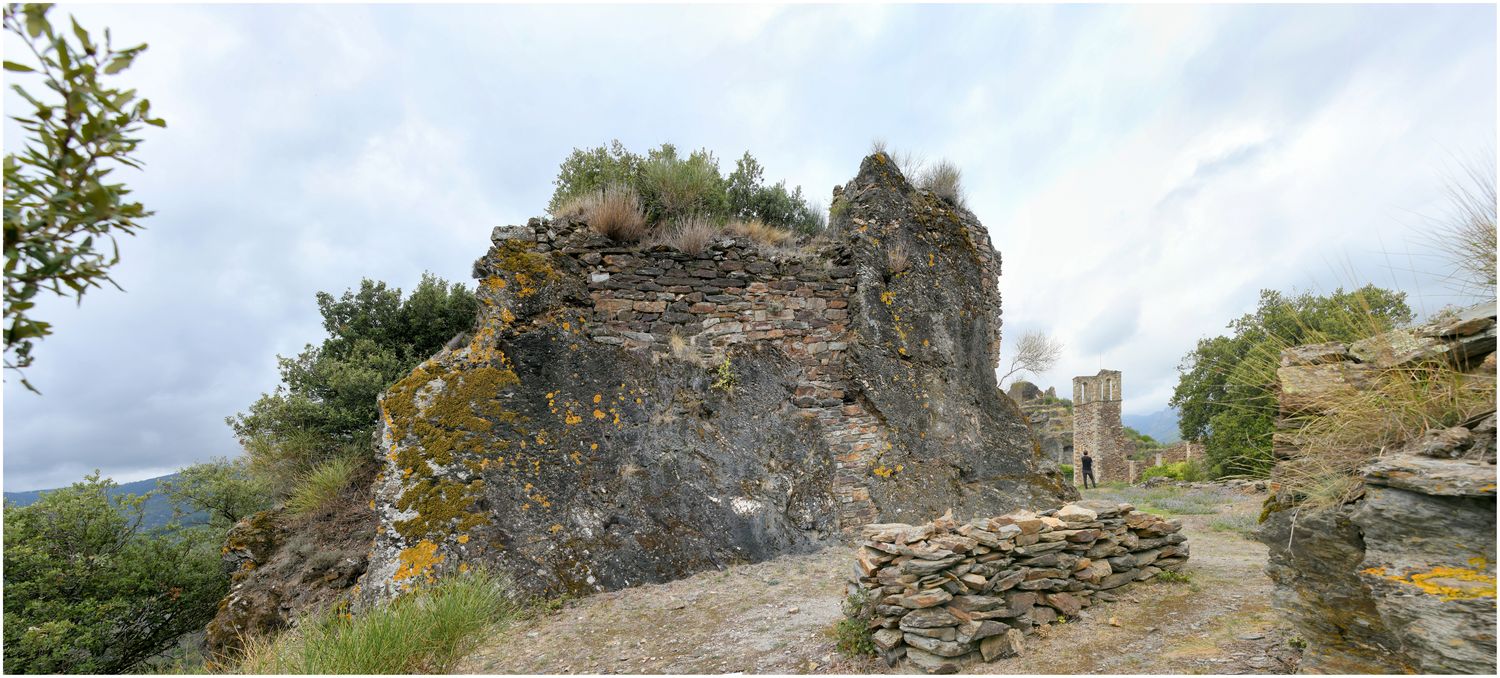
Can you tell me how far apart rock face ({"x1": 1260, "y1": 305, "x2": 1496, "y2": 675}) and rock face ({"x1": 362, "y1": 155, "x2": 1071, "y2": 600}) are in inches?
195

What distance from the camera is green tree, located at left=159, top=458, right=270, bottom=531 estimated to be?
10.5 metres

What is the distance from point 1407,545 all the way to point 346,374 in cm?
1212

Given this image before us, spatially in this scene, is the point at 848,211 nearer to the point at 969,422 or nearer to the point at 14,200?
the point at 969,422

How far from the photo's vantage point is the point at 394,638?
4199 millimetres

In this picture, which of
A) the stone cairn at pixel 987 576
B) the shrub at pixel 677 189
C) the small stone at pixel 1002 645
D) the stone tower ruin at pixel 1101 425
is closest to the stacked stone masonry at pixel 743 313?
the shrub at pixel 677 189

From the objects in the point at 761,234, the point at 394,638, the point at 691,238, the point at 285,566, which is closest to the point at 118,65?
the point at 394,638

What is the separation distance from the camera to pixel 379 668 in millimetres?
4027

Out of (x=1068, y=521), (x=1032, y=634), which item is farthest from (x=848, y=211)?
(x=1032, y=634)

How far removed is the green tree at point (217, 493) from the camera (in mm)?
10461

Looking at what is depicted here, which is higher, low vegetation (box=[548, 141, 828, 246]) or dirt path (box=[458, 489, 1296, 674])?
low vegetation (box=[548, 141, 828, 246])

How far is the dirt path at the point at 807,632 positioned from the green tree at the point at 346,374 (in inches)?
209

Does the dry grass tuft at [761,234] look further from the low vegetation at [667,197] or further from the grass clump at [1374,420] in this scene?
the grass clump at [1374,420]

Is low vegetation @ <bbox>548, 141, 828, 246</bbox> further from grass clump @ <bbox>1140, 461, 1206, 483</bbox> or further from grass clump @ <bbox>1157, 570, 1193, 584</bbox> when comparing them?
grass clump @ <bbox>1140, 461, 1206, 483</bbox>

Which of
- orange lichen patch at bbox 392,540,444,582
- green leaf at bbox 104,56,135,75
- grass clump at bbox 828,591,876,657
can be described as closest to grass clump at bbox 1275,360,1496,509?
grass clump at bbox 828,591,876,657
